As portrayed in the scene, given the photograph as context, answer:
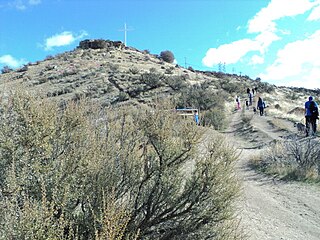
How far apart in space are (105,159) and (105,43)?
242 feet

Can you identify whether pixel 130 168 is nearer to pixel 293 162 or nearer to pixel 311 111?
pixel 293 162

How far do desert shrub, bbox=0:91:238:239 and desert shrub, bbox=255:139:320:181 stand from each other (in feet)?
24.0

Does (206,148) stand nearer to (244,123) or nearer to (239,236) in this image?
(239,236)

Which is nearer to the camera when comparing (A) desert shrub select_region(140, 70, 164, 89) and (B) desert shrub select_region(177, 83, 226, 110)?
(B) desert shrub select_region(177, 83, 226, 110)

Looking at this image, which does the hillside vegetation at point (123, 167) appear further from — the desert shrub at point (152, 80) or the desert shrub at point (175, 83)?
the desert shrub at point (152, 80)

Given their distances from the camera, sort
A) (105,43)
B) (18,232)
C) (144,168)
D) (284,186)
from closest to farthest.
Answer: (18,232) → (144,168) → (284,186) → (105,43)

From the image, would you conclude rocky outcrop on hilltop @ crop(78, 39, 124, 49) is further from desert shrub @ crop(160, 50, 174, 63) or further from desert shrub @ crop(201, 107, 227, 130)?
desert shrub @ crop(201, 107, 227, 130)

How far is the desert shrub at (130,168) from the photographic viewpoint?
6.38 meters

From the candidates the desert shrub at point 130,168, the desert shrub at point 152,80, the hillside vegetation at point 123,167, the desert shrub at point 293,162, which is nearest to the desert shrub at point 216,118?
the desert shrub at point 293,162

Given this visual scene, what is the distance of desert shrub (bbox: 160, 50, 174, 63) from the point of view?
80188 millimetres

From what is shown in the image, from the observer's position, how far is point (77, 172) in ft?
21.5

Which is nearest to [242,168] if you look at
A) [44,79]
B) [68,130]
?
[68,130]

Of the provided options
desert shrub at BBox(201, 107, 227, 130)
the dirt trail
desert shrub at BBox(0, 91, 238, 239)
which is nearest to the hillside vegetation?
desert shrub at BBox(0, 91, 238, 239)

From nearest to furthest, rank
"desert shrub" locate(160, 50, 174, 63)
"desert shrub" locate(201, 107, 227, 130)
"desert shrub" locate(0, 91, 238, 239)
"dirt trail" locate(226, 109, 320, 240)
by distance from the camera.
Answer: "desert shrub" locate(0, 91, 238, 239) → "dirt trail" locate(226, 109, 320, 240) → "desert shrub" locate(201, 107, 227, 130) → "desert shrub" locate(160, 50, 174, 63)
